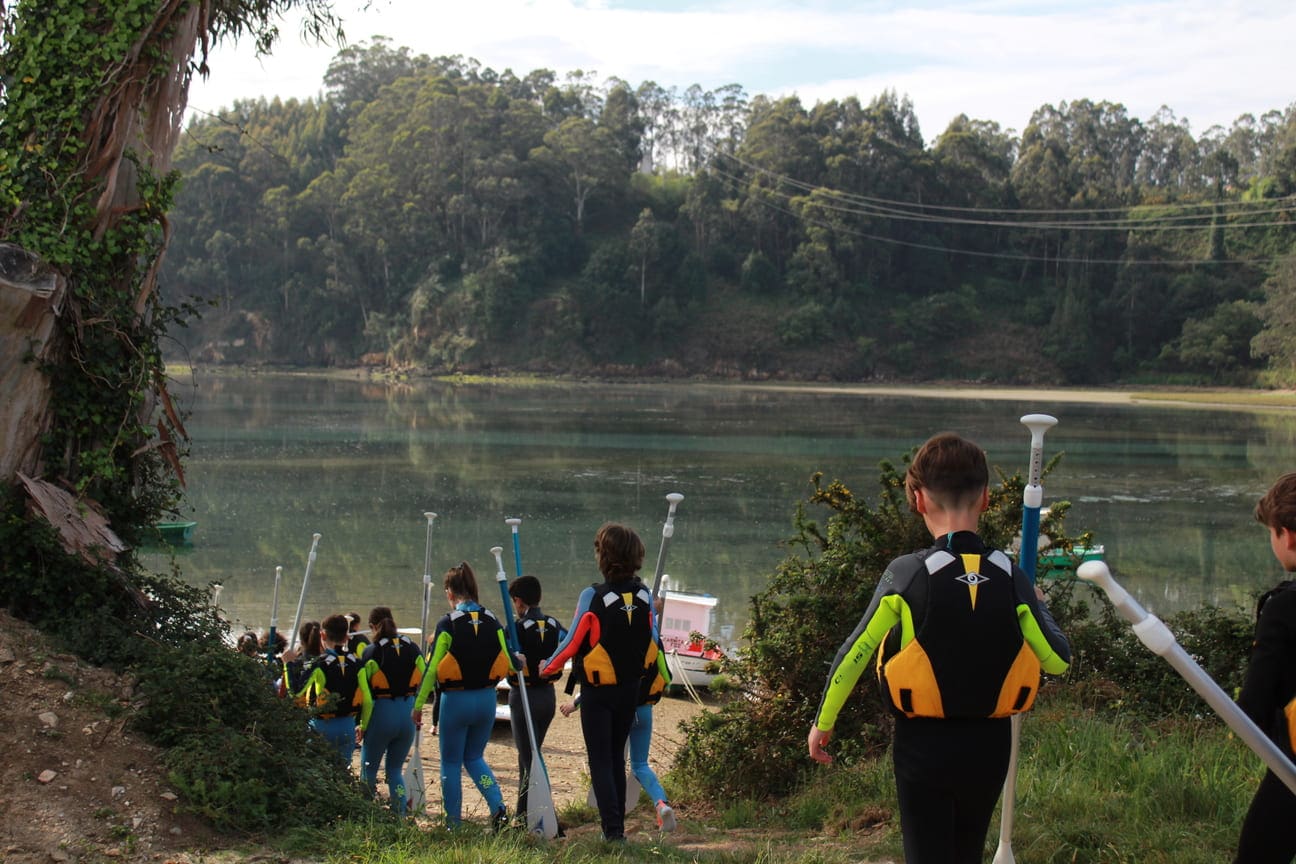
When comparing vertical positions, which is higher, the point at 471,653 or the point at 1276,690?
the point at 1276,690

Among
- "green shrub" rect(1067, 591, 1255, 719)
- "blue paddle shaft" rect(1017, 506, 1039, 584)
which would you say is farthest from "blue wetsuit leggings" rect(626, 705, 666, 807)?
"green shrub" rect(1067, 591, 1255, 719)

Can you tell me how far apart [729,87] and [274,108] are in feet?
145

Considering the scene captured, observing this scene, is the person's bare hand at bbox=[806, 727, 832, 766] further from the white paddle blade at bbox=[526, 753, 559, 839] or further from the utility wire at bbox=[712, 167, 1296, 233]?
the utility wire at bbox=[712, 167, 1296, 233]

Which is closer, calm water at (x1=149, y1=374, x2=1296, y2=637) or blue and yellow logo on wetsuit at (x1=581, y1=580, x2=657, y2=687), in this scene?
blue and yellow logo on wetsuit at (x1=581, y1=580, x2=657, y2=687)

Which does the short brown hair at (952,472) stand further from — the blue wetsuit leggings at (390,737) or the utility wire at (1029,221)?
the utility wire at (1029,221)

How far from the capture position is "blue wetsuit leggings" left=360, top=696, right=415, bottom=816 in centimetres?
645

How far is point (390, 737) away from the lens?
655 centimetres

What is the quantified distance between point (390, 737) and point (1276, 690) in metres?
4.65

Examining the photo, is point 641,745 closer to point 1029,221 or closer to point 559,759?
point 559,759

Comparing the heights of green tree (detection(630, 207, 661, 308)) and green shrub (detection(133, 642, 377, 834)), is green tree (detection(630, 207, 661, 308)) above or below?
above

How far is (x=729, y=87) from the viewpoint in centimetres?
10169

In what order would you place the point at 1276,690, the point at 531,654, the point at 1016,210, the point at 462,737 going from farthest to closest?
the point at 1016,210, the point at 531,654, the point at 462,737, the point at 1276,690

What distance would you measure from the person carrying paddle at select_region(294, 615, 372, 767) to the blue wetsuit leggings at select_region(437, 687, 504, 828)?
0.59 m

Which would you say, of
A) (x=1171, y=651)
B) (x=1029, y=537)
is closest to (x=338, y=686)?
(x=1029, y=537)
